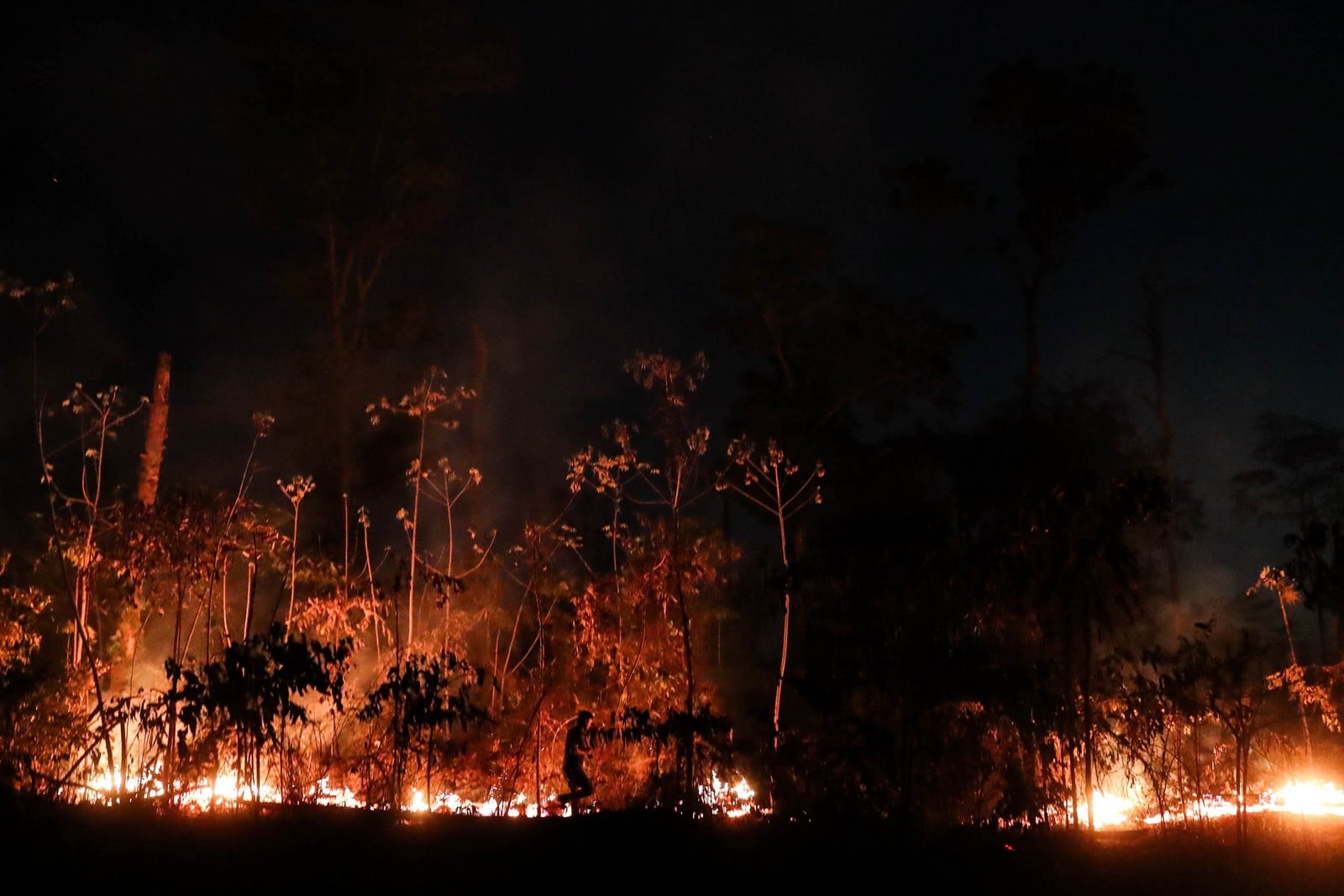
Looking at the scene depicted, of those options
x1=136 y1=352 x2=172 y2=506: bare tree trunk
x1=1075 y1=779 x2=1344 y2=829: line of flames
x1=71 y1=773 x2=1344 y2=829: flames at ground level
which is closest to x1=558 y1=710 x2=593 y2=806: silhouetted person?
x1=71 y1=773 x2=1344 y2=829: flames at ground level

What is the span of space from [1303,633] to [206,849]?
18.7 m

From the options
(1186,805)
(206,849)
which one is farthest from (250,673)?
(1186,805)

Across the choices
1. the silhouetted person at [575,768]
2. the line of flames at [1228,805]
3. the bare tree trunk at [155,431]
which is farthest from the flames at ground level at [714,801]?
the bare tree trunk at [155,431]

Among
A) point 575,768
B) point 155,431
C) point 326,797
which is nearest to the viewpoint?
point 575,768

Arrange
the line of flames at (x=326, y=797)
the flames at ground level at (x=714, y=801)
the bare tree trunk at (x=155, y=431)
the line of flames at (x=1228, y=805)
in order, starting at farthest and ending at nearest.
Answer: the bare tree trunk at (x=155, y=431) → the line of flames at (x=1228, y=805) → the flames at ground level at (x=714, y=801) → the line of flames at (x=326, y=797)

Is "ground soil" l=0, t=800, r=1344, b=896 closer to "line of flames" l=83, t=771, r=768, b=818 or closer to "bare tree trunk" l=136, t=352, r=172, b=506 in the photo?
"line of flames" l=83, t=771, r=768, b=818

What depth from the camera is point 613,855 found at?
5.97 meters

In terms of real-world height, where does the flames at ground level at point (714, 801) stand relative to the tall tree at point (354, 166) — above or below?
below

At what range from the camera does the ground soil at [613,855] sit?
5184mm

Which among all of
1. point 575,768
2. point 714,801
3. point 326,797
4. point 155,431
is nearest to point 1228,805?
point 714,801

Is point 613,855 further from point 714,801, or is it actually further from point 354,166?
point 354,166

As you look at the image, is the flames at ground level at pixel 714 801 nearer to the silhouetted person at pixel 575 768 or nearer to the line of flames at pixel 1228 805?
the line of flames at pixel 1228 805

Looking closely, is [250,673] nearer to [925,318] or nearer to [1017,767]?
[1017,767]

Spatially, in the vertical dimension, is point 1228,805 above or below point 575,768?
below
